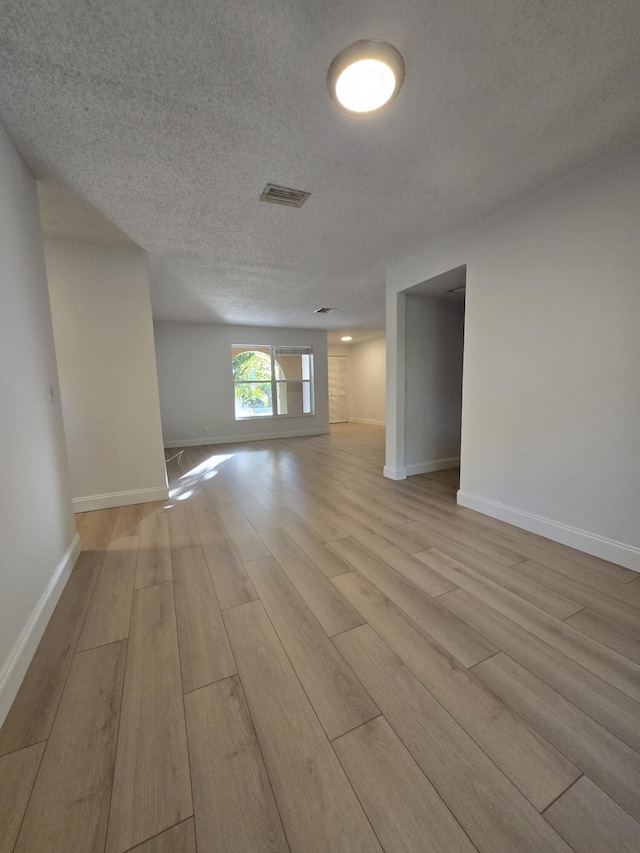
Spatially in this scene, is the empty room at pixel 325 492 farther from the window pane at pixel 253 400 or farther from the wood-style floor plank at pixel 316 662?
the window pane at pixel 253 400

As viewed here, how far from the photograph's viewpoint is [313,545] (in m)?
2.18

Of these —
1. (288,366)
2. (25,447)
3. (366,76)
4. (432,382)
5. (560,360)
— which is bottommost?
(25,447)

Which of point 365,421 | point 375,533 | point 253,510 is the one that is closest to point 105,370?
point 253,510

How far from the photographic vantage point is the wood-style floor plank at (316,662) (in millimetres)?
1055

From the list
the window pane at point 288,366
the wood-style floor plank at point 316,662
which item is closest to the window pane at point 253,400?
the window pane at point 288,366

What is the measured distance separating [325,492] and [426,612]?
73.1 inches

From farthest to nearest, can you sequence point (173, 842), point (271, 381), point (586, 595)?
point (271, 381) < point (586, 595) < point (173, 842)

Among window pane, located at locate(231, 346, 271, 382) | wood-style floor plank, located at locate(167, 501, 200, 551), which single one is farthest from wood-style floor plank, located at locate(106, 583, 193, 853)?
window pane, located at locate(231, 346, 271, 382)

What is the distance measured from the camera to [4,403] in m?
1.33

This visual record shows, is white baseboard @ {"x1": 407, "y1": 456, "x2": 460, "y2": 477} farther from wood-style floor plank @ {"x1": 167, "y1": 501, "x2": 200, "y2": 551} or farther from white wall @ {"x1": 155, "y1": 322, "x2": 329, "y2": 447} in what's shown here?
white wall @ {"x1": 155, "y1": 322, "x2": 329, "y2": 447}

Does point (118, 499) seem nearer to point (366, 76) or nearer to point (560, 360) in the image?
point (366, 76)

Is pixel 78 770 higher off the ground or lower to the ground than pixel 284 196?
lower

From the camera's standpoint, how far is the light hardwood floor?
789mm

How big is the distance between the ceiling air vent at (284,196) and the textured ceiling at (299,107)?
0.06 metres
